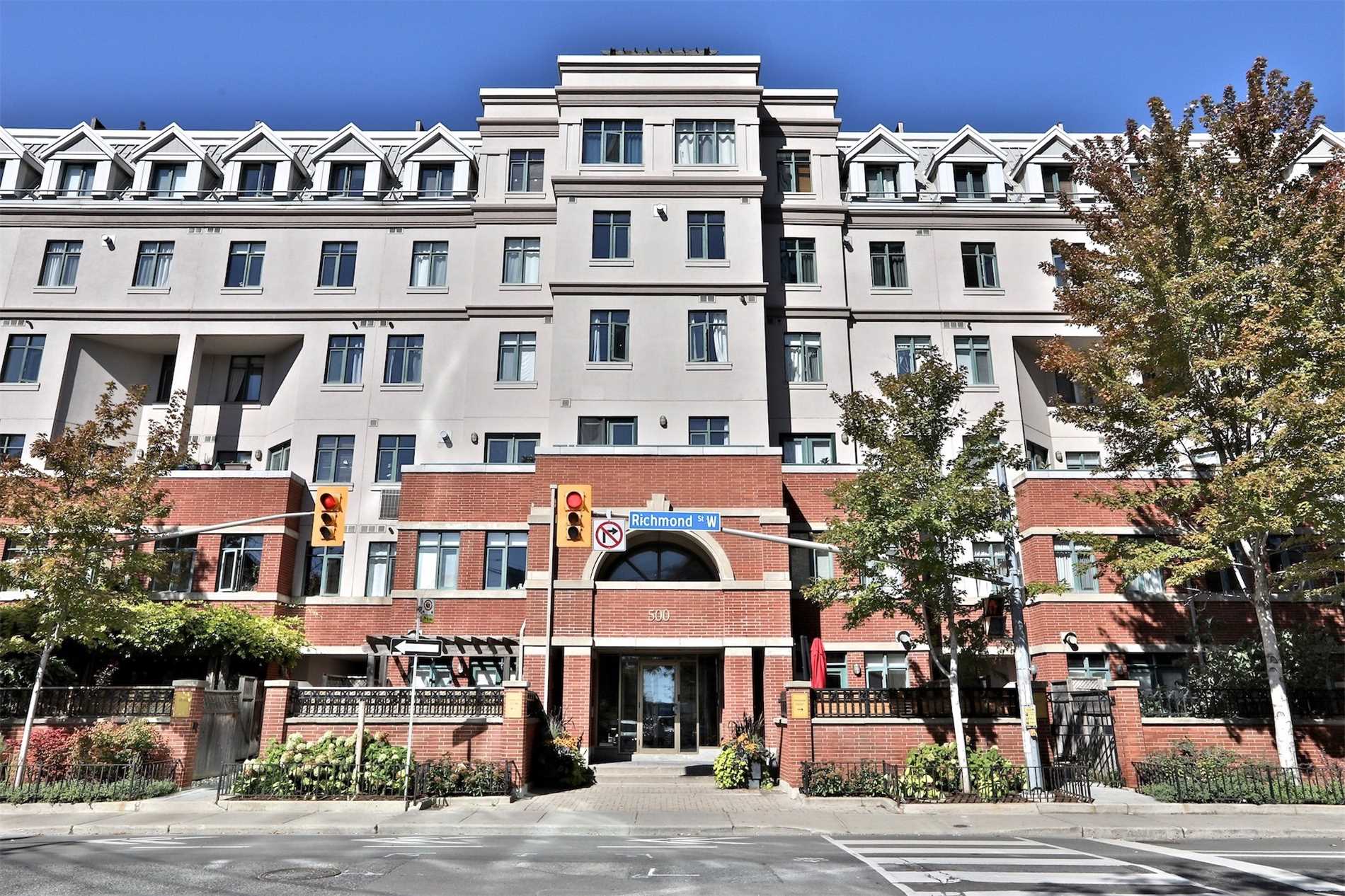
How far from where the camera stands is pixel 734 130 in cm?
3547

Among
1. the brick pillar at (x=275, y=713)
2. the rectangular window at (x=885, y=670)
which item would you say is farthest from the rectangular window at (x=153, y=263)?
the rectangular window at (x=885, y=670)

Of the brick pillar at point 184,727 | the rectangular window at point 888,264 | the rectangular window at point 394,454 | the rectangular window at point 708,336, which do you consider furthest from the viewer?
the rectangular window at point 888,264

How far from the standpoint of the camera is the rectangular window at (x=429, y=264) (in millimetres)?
37406

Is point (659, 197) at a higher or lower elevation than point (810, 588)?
higher

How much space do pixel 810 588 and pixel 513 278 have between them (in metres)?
20.5

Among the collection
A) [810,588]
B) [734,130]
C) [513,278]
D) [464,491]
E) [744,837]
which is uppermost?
[734,130]

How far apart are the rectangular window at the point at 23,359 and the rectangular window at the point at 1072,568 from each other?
3885 cm

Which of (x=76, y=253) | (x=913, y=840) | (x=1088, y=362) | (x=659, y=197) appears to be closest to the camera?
(x=913, y=840)

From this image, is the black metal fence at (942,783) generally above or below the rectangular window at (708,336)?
below

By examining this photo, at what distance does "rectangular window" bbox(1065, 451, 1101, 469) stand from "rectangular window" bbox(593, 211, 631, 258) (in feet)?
62.9

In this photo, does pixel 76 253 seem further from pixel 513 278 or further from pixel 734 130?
pixel 734 130

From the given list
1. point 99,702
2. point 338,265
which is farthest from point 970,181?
point 99,702

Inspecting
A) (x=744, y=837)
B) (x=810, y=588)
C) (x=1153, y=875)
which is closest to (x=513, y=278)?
(x=810, y=588)

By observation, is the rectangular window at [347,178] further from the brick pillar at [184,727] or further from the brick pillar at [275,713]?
the brick pillar at [275,713]
